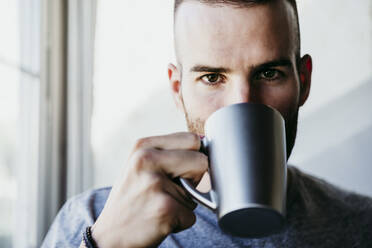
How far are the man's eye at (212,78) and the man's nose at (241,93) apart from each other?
0.05 meters

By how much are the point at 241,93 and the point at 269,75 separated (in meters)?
0.12

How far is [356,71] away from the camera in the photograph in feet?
4.27

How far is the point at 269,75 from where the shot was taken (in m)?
0.88

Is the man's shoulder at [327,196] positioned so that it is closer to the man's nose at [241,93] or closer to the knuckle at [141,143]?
the man's nose at [241,93]

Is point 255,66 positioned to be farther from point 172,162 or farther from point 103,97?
point 103,97

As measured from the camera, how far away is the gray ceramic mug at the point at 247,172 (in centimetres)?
45

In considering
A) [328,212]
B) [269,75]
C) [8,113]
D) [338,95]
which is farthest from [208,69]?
[8,113]

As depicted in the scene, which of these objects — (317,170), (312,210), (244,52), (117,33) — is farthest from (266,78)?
(117,33)

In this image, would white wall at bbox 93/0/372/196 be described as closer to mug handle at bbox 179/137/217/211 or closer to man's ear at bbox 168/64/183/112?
man's ear at bbox 168/64/183/112

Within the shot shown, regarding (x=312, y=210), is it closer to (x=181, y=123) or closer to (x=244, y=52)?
(x=244, y=52)

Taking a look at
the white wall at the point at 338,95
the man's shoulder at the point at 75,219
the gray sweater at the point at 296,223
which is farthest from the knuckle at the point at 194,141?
the white wall at the point at 338,95

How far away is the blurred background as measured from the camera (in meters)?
1.30

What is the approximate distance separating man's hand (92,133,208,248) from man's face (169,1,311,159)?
1.13 feet

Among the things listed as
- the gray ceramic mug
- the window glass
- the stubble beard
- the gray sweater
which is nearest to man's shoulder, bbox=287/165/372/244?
the gray sweater
